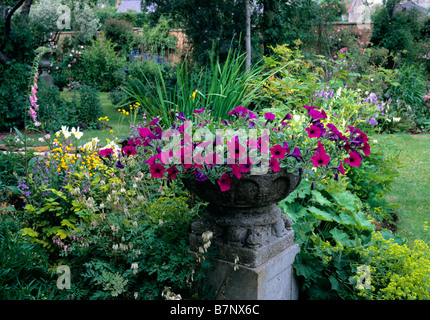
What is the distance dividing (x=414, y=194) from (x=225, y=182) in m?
3.25

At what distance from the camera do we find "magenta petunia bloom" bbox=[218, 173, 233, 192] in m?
1.81

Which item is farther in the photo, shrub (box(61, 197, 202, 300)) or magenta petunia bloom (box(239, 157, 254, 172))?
shrub (box(61, 197, 202, 300))

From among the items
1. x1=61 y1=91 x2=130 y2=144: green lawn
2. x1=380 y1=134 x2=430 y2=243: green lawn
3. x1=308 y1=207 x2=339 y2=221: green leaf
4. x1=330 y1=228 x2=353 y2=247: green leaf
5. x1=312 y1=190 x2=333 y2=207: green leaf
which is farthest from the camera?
x1=61 y1=91 x2=130 y2=144: green lawn

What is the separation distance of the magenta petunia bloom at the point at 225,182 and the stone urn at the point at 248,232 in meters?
0.10

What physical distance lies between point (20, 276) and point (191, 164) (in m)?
1.37

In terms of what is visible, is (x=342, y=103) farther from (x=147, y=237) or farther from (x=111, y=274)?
(x=111, y=274)

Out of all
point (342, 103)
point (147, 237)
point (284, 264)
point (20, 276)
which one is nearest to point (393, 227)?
point (342, 103)

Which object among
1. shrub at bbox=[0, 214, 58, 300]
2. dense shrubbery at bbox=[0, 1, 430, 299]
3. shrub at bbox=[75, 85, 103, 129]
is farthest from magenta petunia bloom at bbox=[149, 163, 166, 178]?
shrub at bbox=[75, 85, 103, 129]

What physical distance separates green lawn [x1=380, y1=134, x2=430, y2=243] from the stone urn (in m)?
1.11

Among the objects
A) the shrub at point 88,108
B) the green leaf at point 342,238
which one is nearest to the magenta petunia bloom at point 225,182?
the green leaf at point 342,238

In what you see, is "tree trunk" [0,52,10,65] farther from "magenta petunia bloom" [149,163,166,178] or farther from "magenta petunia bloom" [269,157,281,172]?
"magenta petunia bloom" [269,157,281,172]

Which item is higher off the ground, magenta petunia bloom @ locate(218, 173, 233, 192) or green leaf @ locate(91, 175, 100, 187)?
magenta petunia bloom @ locate(218, 173, 233, 192)

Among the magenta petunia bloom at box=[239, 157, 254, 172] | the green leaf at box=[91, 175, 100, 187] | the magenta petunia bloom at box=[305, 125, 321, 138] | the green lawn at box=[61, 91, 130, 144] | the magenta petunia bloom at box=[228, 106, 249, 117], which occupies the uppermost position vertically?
the magenta petunia bloom at box=[228, 106, 249, 117]

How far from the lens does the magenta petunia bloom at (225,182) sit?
1810mm
